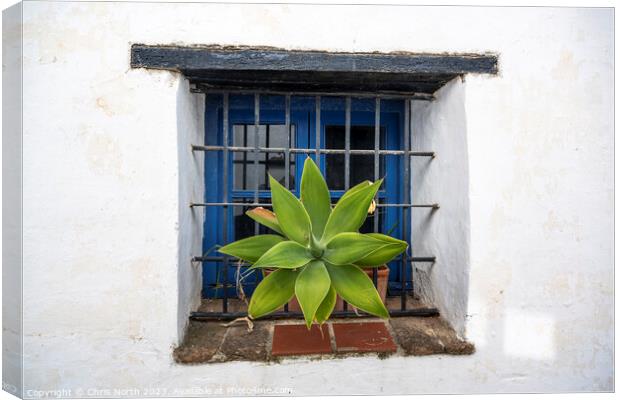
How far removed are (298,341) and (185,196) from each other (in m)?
0.83

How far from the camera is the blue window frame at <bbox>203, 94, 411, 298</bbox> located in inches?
69.1

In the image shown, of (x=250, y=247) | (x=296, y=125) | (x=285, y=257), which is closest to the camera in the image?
(x=285, y=257)

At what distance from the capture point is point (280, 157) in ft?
6.04

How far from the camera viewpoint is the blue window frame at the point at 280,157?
1.75 metres

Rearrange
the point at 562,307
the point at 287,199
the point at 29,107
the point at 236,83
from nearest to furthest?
the point at 287,199, the point at 29,107, the point at 562,307, the point at 236,83

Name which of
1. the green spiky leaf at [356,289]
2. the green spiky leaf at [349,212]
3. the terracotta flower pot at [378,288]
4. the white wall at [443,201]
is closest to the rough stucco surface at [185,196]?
the white wall at [443,201]

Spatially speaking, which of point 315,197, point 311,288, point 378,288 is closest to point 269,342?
point 311,288

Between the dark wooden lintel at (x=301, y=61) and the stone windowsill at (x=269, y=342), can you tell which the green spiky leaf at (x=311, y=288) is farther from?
the dark wooden lintel at (x=301, y=61)

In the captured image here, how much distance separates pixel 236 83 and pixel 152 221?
2.49 feet

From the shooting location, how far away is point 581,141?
1337 millimetres

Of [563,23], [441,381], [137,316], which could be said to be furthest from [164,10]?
[441,381]

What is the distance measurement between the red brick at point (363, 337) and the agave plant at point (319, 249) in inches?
11.9

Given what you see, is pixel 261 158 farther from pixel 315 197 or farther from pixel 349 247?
pixel 349 247

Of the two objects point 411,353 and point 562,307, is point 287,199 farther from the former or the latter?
point 562,307
